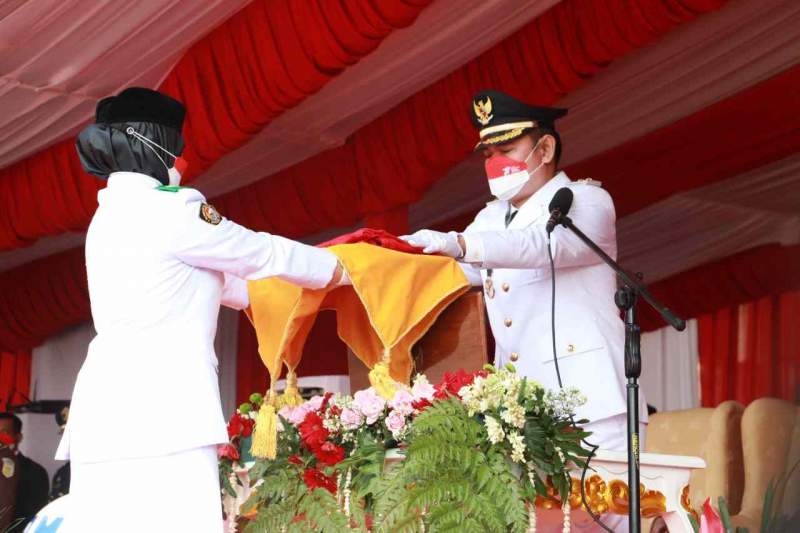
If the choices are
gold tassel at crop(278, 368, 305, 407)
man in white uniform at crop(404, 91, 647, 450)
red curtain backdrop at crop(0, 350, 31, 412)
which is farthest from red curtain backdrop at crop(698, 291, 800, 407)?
gold tassel at crop(278, 368, 305, 407)

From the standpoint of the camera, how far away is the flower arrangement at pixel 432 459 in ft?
7.54

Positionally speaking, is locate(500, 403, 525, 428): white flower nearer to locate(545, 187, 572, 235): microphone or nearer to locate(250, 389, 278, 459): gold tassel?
locate(545, 187, 572, 235): microphone

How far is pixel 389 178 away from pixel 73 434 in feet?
12.3

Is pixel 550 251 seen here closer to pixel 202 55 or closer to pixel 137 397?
pixel 137 397

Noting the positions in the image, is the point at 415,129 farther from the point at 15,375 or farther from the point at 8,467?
the point at 15,375

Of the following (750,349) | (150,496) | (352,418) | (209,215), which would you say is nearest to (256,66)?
(209,215)

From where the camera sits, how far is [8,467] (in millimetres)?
7457

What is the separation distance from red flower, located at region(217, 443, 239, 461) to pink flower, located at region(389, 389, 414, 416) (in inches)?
21.8

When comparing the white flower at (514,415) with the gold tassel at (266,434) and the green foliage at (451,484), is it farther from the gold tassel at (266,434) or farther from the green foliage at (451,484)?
the gold tassel at (266,434)

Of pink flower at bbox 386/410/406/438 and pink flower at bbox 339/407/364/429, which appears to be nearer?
pink flower at bbox 386/410/406/438

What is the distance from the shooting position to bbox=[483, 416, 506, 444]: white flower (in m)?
2.34

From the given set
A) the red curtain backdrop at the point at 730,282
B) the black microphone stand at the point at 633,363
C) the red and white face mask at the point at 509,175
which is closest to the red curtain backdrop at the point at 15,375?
the red curtain backdrop at the point at 730,282

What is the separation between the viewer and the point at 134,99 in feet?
8.34

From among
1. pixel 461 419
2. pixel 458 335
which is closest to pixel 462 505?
pixel 461 419
